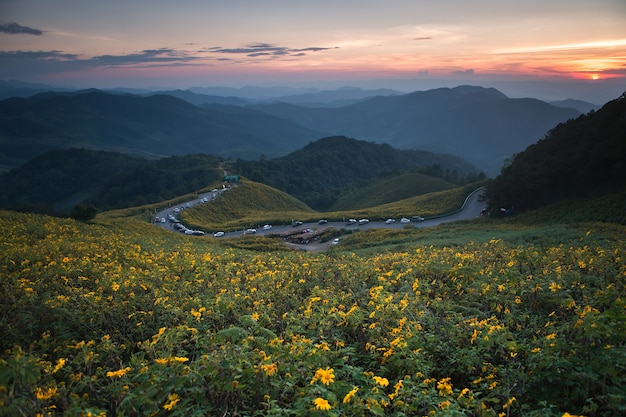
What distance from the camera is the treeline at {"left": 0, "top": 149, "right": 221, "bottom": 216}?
121125mm

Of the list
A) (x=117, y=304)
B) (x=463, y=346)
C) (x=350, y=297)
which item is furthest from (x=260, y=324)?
(x=463, y=346)

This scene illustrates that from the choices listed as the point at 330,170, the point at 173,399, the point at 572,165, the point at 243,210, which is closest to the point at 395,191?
the point at 243,210

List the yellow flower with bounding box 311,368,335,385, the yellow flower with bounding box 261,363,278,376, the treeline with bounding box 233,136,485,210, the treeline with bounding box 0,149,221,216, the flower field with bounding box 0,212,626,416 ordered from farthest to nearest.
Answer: the treeline with bounding box 0,149,221,216, the treeline with bounding box 233,136,485,210, the yellow flower with bounding box 261,363,278,376, the flower field with bounding box 0,212,626,416, the yellow flower with bounding box 311,368,335,385

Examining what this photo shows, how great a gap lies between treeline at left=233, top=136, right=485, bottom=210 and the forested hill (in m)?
68.2

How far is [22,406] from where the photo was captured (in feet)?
13.2

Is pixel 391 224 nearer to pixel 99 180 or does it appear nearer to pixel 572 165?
pixel 572 165

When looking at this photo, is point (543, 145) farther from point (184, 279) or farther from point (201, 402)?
point (201, 402)

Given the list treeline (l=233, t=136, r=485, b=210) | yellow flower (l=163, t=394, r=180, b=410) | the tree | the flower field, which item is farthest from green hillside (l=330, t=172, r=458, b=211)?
yellow flower (l=163, t=394, r=180, b=410)

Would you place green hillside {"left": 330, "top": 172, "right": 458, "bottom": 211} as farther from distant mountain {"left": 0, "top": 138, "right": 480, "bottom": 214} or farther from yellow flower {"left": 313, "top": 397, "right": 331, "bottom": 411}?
yellow flower {"left": 313, "top": 397, "right": 331, "bottom": 411}

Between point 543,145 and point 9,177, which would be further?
point 9,177

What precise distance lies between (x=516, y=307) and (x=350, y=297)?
3.56 metres

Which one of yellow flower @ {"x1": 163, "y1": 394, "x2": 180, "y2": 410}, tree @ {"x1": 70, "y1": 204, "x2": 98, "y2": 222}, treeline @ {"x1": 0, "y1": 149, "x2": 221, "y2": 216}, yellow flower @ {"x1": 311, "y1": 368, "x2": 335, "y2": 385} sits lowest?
treeline @ {"x1": 0, "y1": 149, "x2": 221, "y2": 216}

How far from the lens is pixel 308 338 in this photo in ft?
21.6

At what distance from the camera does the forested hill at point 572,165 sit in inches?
1252
